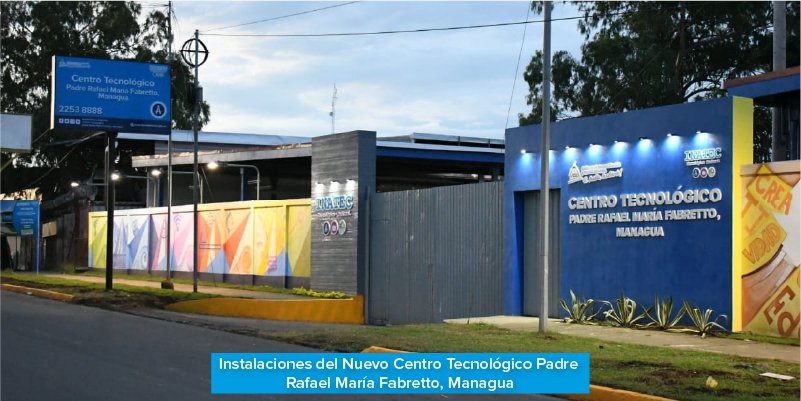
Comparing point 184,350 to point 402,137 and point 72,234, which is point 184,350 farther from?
point 72,234

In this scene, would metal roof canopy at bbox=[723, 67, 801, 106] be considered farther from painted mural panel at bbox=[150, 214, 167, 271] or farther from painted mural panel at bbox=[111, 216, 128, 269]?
painted mural panel at bbox=[111, 216, 128, 269]

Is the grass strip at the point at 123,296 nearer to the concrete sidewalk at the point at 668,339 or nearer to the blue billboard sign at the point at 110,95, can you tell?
the blue billboard sign at the point at 110,95

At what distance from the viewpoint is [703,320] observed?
16.4 m

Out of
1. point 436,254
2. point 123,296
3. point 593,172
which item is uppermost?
point 593,172

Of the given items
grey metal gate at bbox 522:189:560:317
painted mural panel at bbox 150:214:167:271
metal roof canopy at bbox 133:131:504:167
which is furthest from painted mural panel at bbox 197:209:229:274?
grey metal gate at bbox 522:189:560:317

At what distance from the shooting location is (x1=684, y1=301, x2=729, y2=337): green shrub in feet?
53.6

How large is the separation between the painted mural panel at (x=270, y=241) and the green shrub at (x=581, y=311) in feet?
43.6

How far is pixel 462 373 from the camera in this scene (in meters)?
11.8

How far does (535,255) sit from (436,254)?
370 centimetres

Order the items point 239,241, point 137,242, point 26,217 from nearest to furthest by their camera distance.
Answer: point 239,241, point 137,242, point 26,217

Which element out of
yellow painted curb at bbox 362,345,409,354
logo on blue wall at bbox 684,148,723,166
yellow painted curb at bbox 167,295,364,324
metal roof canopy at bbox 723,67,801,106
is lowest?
yellow painted curb at bbox 167,295,364,324

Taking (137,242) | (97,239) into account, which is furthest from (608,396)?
(97,239)

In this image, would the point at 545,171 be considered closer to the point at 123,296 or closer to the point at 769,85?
the point at 769,85

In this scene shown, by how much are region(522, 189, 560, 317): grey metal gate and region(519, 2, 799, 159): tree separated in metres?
19.8
